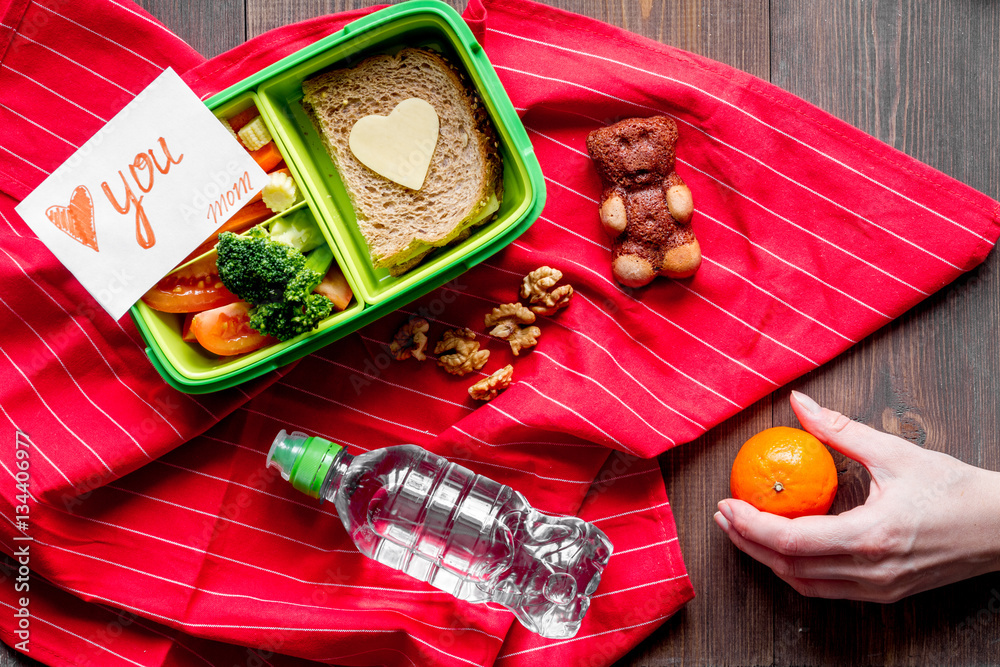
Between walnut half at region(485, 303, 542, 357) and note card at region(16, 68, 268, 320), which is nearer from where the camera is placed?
note card at region(16, 68, 268, 320)

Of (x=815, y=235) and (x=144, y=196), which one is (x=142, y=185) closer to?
(x=144, y=196)

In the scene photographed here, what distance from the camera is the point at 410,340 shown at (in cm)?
143

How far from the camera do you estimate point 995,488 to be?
4.52 ft

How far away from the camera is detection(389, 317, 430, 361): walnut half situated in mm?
1422

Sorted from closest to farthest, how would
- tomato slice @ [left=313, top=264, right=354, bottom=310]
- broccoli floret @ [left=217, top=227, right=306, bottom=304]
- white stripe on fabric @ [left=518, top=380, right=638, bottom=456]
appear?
broccoli floret @ [left=217, top=227, right=306, bottom=304]
tomato slice @ [left=313, top=264, right=354, bottom=310]
white stripe on fabric @ [left=518, top=380, right=638, bottom=456]

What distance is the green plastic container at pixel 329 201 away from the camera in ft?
4.16

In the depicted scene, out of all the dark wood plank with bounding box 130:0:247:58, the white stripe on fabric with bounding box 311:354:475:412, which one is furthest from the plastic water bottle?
the dark wood plank with bounding box 130:0:247:58

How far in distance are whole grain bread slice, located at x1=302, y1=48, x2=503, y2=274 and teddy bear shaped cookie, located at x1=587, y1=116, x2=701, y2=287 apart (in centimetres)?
27

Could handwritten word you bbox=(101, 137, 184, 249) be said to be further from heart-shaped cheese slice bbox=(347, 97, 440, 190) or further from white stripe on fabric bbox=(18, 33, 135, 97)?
heart-shaped cheese slice bbox=(347, 97, 440, 190)

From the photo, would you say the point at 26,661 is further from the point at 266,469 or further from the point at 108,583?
the point at 266,469

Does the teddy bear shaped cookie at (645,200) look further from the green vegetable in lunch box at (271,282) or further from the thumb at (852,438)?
the green vegetable in lunch box at (271,282)

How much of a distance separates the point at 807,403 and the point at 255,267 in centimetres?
120

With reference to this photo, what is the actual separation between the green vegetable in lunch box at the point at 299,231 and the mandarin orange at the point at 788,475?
1027 mm

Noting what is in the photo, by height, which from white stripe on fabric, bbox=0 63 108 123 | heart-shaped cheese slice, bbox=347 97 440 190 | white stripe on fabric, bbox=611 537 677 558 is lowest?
white stripe on fabric, bbox=611 537 677 558
